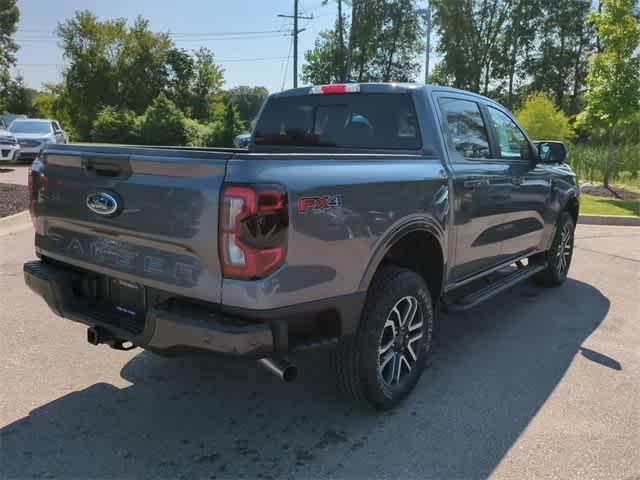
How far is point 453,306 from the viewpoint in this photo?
148 inches

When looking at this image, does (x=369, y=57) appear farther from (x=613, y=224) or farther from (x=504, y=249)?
(x=504, y=249)

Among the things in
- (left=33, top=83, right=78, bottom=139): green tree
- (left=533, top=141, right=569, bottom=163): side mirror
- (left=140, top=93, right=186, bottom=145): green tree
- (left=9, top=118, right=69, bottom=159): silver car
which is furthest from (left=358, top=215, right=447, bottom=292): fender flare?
(left=33, top=83, right=78, bottom=139): green tree

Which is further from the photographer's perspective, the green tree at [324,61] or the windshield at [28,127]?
the green tree at [324,61]

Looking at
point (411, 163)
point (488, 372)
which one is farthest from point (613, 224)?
point (411, 163)

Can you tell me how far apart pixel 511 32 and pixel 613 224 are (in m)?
38.9

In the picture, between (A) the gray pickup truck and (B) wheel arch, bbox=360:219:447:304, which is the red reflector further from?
(B) wheel arch, bbox=360:219:447:304

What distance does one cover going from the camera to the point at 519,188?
466 cm

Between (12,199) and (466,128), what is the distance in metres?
9.24

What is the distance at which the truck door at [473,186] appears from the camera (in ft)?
12.2

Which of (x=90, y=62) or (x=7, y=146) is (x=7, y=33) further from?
(x=7, y=146)

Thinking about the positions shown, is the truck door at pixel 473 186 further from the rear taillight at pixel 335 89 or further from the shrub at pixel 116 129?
the shrub at pixel 116 129

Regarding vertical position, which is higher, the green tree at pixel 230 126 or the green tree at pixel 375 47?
the green tree at pixel 375 47

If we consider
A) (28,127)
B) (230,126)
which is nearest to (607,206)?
(28,127)

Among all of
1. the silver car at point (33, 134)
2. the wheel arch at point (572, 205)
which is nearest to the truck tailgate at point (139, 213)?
the wheel arch at point (572, 205)
